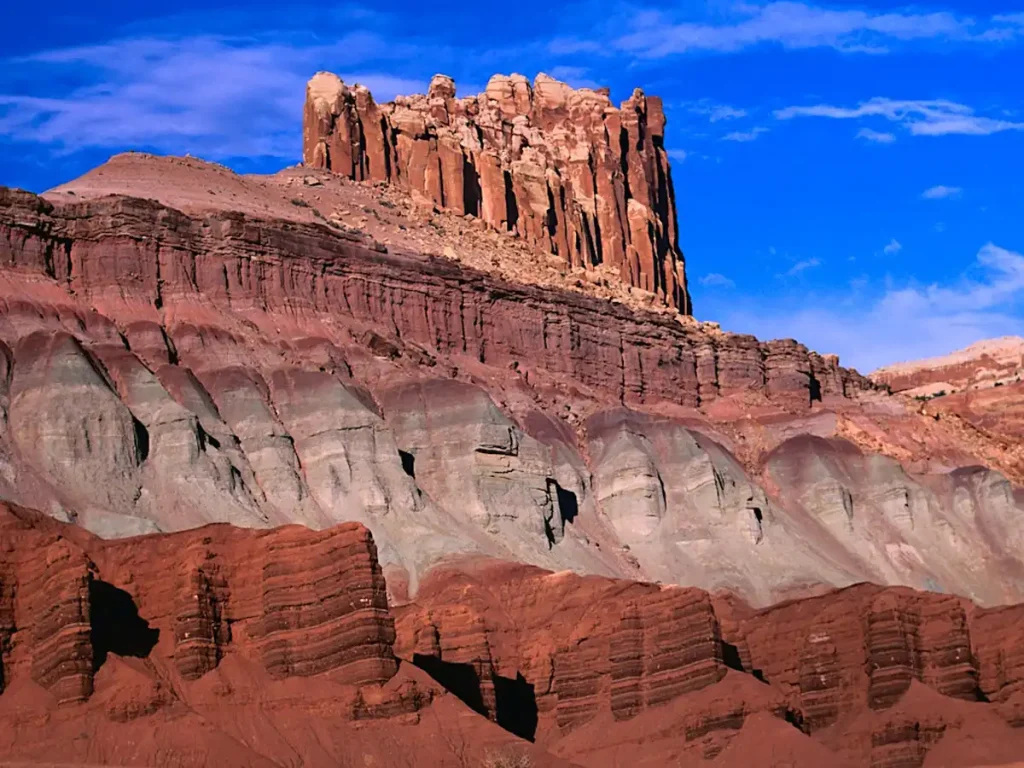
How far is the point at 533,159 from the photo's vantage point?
493 feet

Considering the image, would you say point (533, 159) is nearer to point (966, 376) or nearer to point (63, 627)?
point (966, 376)

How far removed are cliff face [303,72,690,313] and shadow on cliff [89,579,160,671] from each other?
82.5 meters

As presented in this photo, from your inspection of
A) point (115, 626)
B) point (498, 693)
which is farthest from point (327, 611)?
point (498, 693)

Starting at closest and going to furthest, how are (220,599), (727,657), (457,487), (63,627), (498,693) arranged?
(63,627) < (220,599) < (498,693) < (727,657) < (457,487)

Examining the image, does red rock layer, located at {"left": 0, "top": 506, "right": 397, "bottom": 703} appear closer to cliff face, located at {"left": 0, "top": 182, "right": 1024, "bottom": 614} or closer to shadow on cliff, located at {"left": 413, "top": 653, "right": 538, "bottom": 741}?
shadow on cliff, located at {"left": 413, "top": 653, "right": 538, "bottom": 741}

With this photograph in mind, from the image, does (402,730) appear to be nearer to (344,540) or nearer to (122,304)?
(344,540)

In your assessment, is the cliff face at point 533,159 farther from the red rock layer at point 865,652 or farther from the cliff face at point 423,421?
the red rock layer at point 865,652

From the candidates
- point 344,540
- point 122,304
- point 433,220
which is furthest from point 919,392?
point 344,540

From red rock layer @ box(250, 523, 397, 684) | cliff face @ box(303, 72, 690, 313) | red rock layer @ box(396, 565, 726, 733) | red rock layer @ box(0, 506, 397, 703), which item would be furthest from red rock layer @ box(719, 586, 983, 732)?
cliff face @ box(303, 72, 690, 313)

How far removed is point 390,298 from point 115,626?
181ft

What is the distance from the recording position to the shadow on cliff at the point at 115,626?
190 ft

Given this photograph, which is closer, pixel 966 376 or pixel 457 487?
pixel 457 487

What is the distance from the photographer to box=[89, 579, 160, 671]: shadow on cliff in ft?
190

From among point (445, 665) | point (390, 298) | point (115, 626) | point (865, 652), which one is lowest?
point (865, 652)
